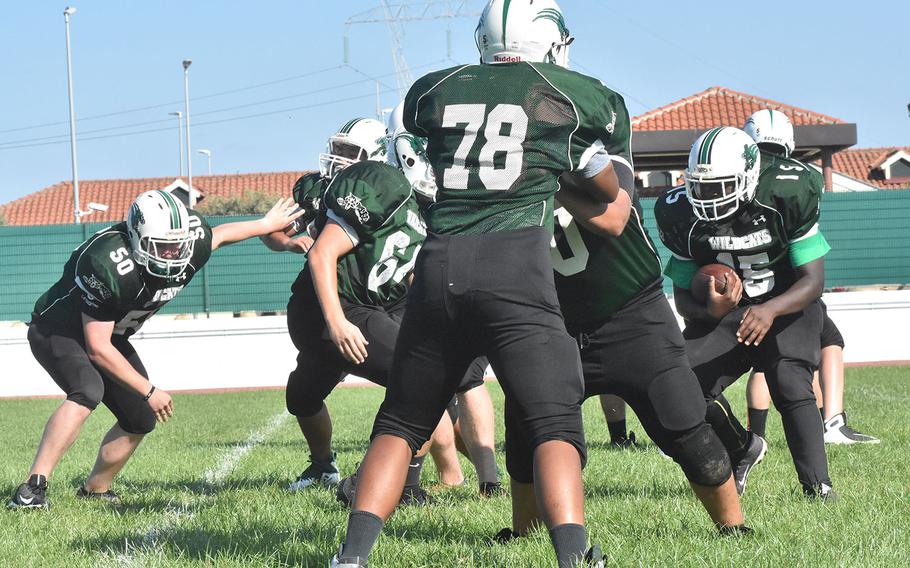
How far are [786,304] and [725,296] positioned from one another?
298 millimetres

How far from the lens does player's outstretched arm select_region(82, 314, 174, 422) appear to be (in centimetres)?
511

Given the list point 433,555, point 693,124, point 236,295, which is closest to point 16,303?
point 236,295

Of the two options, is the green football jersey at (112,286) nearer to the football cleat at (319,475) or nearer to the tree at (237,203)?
the football cleat at (319,475)

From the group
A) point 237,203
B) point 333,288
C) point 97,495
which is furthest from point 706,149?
point 237,203

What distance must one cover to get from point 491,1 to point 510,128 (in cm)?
54

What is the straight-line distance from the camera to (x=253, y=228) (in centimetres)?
595

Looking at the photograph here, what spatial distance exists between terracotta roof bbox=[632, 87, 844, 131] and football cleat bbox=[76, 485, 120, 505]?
23890mm

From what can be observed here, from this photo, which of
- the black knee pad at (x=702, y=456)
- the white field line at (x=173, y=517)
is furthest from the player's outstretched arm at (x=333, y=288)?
the black knee pad at (x=702, y=456)

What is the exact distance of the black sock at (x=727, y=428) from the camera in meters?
4.85

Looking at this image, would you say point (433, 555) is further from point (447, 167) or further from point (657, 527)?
point (447, 167)

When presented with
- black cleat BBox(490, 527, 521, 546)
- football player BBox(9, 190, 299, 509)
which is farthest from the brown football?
football player BBox(9, 190, 299, 509)

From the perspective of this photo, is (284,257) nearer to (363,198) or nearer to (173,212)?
(173,212)

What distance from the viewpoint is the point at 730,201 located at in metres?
4.84

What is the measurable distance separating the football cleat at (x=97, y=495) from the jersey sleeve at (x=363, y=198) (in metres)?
2.22
